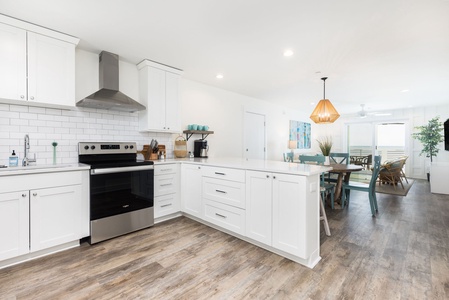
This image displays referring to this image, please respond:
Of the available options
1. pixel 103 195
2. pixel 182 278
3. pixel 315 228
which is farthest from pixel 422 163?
pixel 103 195

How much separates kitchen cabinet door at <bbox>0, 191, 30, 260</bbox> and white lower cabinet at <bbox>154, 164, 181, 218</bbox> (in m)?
1.33

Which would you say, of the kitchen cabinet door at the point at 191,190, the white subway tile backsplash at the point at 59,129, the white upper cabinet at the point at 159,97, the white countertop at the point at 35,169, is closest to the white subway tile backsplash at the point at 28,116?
the white subway tile backsplash at the point at 59,129

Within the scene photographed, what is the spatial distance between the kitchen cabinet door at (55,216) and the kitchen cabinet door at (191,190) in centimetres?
130

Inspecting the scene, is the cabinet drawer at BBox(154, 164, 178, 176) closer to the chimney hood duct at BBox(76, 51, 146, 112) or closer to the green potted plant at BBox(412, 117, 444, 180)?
the chimney hood duct at BBox(76, 51, 146, 112)

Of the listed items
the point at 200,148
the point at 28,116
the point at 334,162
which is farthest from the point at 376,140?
the point at 28,116

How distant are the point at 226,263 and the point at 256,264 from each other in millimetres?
286

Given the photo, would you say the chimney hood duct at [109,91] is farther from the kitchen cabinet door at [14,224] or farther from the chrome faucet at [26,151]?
the kitchen cabinet door at [14,224]

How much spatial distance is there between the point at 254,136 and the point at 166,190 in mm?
3116

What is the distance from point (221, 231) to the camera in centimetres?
272

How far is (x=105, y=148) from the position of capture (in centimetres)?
276

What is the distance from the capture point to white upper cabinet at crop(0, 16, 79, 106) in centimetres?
212

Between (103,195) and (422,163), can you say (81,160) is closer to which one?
(103,195)

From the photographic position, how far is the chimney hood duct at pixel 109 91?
2684mm

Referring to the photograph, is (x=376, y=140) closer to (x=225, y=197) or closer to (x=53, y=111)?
(x=225, y=197)
